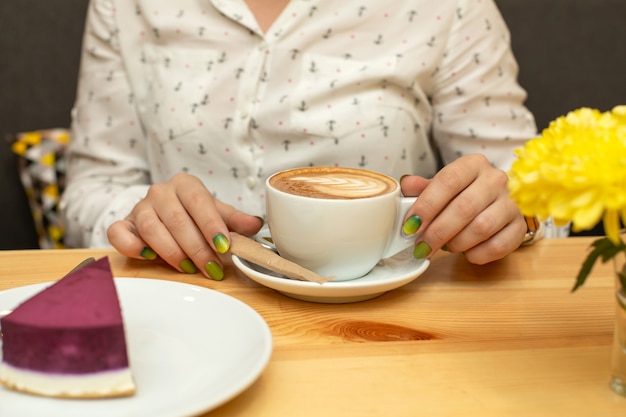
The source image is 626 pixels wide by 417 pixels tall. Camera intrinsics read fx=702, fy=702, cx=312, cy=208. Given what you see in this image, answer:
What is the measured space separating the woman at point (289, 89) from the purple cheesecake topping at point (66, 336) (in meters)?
0.51

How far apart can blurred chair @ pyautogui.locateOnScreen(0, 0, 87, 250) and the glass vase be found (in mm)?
1304

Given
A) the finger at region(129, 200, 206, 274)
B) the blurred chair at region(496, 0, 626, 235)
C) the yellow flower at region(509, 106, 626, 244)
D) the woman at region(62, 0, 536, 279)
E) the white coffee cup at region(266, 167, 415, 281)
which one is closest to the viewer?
the yellow flower at region(509, 106, 626, 244)

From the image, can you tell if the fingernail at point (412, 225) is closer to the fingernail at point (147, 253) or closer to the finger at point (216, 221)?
the finger at point (216, 221)

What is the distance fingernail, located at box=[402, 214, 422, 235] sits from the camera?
700mm

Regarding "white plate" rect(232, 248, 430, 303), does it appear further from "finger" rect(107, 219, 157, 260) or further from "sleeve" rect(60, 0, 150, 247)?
"sleeve" rect(60, 0, 150, 247)

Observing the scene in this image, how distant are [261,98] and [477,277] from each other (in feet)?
1.56

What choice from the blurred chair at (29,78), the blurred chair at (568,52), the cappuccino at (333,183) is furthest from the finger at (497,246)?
the blurred chair at (29,78)

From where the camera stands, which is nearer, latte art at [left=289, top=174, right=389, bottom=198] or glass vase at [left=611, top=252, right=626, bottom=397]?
glass vase at [left=611, top=252, right=626, bottom=397]

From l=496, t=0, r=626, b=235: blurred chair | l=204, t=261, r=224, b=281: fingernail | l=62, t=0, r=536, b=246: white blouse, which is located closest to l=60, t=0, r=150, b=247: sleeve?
l=62, t=0, r=536, b=246: white blouse

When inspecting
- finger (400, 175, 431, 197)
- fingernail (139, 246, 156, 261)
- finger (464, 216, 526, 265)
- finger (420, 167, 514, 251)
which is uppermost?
finger (400, 175, 431, 197)

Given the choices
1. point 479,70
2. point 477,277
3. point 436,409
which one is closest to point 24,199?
point 479,70

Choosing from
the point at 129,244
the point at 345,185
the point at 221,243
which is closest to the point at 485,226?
the point at 345,185

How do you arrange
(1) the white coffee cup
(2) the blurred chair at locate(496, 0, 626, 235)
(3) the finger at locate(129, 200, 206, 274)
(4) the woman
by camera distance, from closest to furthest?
1. (1) the white coffee cup
2. (3) the finger at locate(129, 200, 206, 274)
3. (4) the woman
4. (2) the blurred chair at locate(496, 0, 626, 235)

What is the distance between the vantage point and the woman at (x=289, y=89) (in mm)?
1064
